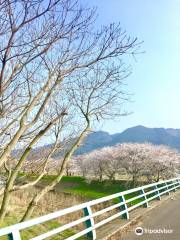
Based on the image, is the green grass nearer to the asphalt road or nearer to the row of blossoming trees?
the row of blossoming trees

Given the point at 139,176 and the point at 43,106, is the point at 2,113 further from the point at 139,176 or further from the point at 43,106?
the point at 139,176

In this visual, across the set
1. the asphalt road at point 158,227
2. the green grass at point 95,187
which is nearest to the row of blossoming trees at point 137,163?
the green grass at point 95,187

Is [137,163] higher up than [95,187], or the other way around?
[137,163]

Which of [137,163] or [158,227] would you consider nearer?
[158,227]

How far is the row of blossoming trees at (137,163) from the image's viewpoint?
247ft

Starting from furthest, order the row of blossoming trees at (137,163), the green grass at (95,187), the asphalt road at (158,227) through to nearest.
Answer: the row of blossoming trees at (137,163) < the green grass at (95,187) < the asphalt road at (158,227)

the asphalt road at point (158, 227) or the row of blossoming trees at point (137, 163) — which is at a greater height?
the row of blossoming trees at point (137, 163)

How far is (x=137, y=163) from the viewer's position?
253ft

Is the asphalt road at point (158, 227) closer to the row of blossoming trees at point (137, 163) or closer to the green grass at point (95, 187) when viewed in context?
the green grass at point (95, 187)

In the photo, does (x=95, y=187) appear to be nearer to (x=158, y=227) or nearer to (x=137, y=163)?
(x=137, y=163)

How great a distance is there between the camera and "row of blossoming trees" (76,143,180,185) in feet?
247

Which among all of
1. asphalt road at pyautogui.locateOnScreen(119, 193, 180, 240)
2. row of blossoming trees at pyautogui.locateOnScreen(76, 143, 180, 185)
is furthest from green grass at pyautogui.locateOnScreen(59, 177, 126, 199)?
asphalt road at pyautogui.locateOnScreen(119, 193, 180, 240)

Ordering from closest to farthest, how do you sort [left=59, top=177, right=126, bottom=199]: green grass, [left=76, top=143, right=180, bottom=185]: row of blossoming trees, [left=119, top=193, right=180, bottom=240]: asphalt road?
[left=119, top=193, right=180, bottom=240]: asphalt road
[left=59, top=177, right=126, bottom=199]: green grass
[left=76, top=143, right=180, bottom=185]: row of blossoming trees

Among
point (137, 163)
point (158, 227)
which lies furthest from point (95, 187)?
point (158, 227)
